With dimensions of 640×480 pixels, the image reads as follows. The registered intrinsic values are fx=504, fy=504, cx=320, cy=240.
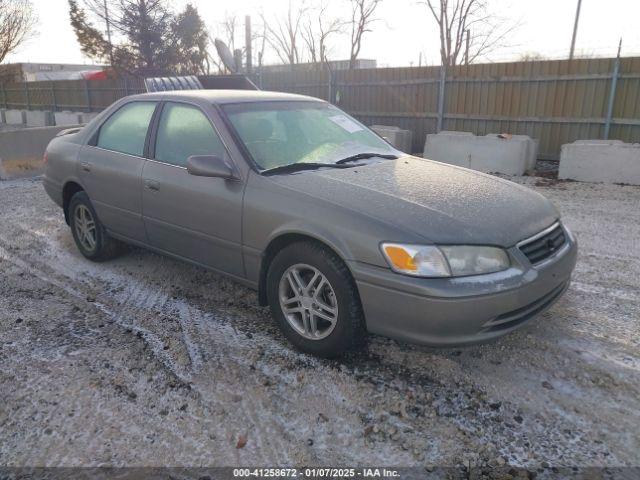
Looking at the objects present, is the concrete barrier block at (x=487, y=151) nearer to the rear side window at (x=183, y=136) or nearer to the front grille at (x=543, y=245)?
the front grille at (x=543, y=245)

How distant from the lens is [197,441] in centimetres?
241

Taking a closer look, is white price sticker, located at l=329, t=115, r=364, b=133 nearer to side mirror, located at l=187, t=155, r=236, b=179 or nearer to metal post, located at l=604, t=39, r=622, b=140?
side mirror, located at l=187, t=155, r=236, b=179

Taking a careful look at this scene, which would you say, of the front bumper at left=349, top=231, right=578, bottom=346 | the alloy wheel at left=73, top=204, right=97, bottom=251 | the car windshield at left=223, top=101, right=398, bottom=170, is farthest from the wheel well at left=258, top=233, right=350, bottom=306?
the alloy wheel at left=73, top=204, right=97, bottom=251

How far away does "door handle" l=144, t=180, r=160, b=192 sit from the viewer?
3812 millimetres

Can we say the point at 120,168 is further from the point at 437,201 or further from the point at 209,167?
the point at 437,201

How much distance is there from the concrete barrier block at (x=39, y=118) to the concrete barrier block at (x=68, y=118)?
21.8 inches

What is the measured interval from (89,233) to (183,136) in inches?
66.4

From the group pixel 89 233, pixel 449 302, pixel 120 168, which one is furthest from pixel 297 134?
pixel 89 233

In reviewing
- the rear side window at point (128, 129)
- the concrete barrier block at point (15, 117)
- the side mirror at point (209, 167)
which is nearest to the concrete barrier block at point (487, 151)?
the rear side window at point (128, 129)

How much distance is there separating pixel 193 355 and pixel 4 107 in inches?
1331

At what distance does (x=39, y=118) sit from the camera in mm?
23453

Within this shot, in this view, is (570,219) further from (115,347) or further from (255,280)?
(115,347)

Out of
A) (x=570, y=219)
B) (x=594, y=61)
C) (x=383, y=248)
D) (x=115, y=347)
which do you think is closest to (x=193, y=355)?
(x=115, y=347)

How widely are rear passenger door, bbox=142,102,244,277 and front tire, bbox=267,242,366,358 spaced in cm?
41
